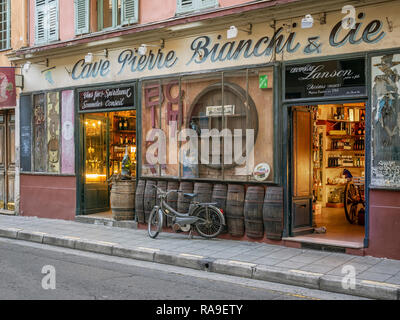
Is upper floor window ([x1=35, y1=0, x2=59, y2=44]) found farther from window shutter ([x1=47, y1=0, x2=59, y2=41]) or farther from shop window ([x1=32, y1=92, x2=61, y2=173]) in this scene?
shop window ([x1=32, y1=92, x2=61, y2=173])

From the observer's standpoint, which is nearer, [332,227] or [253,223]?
[253,223]

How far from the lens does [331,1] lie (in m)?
8.71

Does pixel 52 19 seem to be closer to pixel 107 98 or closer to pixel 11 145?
pixel 107 98

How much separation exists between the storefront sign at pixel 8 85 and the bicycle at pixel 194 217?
21.4 feet

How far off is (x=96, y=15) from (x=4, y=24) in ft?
12.9

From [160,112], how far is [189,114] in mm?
834

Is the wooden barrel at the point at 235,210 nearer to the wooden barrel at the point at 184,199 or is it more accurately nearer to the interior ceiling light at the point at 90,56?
the wooden barrel at the point at 184,199

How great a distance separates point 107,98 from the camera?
12.4 meters

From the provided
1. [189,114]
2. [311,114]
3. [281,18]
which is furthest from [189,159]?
[281,18]

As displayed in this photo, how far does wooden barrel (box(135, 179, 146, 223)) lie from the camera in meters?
11.5

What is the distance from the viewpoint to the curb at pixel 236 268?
6.54 meters

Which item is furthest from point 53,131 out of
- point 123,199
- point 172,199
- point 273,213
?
point 273,213

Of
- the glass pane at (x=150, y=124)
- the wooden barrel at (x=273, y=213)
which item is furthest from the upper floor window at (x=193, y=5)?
the wooden barrel at (x=273, y=213)

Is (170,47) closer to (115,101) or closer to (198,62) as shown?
(198,62)
